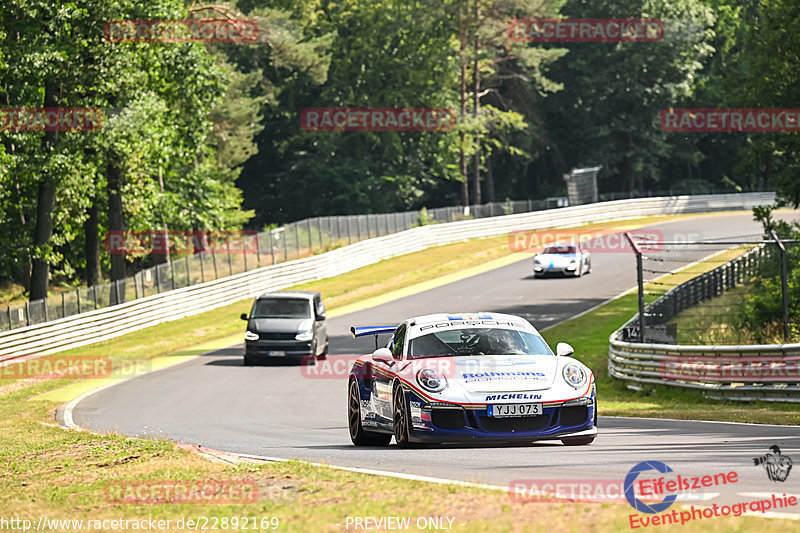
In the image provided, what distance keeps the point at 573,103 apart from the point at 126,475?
77.3 meters

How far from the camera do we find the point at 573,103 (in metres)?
85.1

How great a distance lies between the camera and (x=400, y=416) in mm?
11625

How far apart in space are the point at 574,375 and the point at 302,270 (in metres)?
37.6

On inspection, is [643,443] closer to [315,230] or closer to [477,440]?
[477,440]

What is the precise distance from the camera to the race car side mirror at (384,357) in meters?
12.2

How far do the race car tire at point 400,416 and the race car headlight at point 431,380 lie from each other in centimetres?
27

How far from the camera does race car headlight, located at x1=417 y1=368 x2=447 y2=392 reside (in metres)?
11.1

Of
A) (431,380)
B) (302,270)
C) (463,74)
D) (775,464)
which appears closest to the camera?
(775,464)
